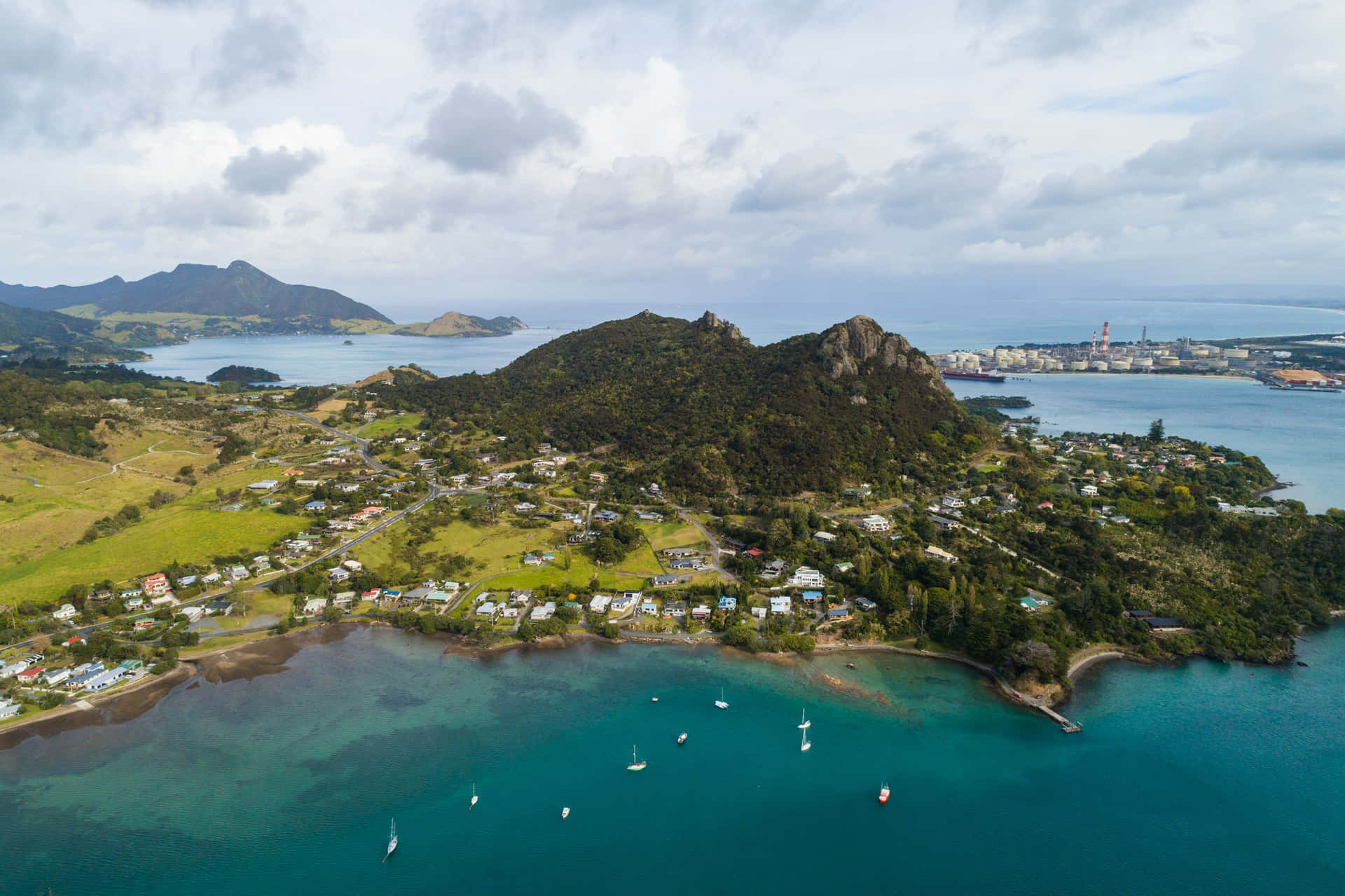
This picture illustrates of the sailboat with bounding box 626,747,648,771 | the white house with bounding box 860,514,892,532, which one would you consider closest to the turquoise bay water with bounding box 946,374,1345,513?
the white house with bounding box 860,514,892,532

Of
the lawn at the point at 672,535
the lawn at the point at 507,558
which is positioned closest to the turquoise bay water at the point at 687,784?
the lawn at the point at 507,558

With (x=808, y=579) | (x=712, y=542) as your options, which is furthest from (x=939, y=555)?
(x=712, y=542)

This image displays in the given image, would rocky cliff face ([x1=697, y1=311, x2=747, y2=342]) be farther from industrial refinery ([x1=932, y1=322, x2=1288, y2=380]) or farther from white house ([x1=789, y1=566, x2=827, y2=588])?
industrial refinery ([x1=932, y1=322, x2=1288, y2=380])

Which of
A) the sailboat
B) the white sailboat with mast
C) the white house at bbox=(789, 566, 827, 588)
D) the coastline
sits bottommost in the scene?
the white sailboat with mast

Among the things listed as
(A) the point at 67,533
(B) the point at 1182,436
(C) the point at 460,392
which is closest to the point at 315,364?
(C) the point at 460,392

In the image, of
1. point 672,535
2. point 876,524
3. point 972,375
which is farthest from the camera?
point 972,375

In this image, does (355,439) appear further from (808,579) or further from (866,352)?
(808,579)
